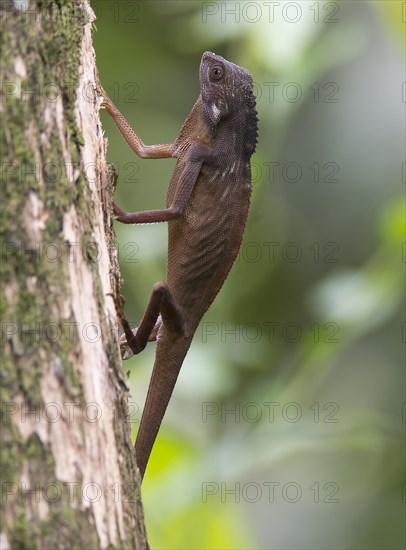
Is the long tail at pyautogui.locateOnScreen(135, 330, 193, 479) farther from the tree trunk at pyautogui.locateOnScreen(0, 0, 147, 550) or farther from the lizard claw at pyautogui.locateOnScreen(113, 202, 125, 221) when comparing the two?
the tree trunk at pyautogui.locateOnScreen(0, 0, 147, 550)

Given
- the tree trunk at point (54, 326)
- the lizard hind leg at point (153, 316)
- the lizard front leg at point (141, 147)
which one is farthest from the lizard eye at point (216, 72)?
the tree trunk at point (54, 326)

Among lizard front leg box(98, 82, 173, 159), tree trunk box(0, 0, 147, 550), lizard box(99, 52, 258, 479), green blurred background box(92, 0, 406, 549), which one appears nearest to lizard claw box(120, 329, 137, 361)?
lizard box(99, 52, 258, 479)

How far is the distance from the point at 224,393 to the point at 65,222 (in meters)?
2.53

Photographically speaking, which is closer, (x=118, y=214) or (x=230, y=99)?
(x=118, y=214)

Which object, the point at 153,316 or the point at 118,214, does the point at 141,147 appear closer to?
the point at 118,214

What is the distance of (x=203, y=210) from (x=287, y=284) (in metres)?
3.58

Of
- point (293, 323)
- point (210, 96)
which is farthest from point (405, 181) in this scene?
point (210, 96)

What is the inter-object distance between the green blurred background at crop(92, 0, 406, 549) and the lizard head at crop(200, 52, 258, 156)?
241 mm

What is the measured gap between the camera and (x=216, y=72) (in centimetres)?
484

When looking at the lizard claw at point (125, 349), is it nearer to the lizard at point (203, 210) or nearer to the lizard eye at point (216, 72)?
the lizard at point (203, 210)

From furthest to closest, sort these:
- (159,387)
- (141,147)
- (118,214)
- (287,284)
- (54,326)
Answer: (287,284) < (141,147) < (159,387) < (118,214) < (54,326)

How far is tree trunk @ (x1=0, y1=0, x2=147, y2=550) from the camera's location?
7.63 ft

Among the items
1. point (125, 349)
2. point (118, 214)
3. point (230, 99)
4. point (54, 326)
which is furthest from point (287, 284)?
point (54, 326)

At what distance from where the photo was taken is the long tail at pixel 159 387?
13.7 feet
